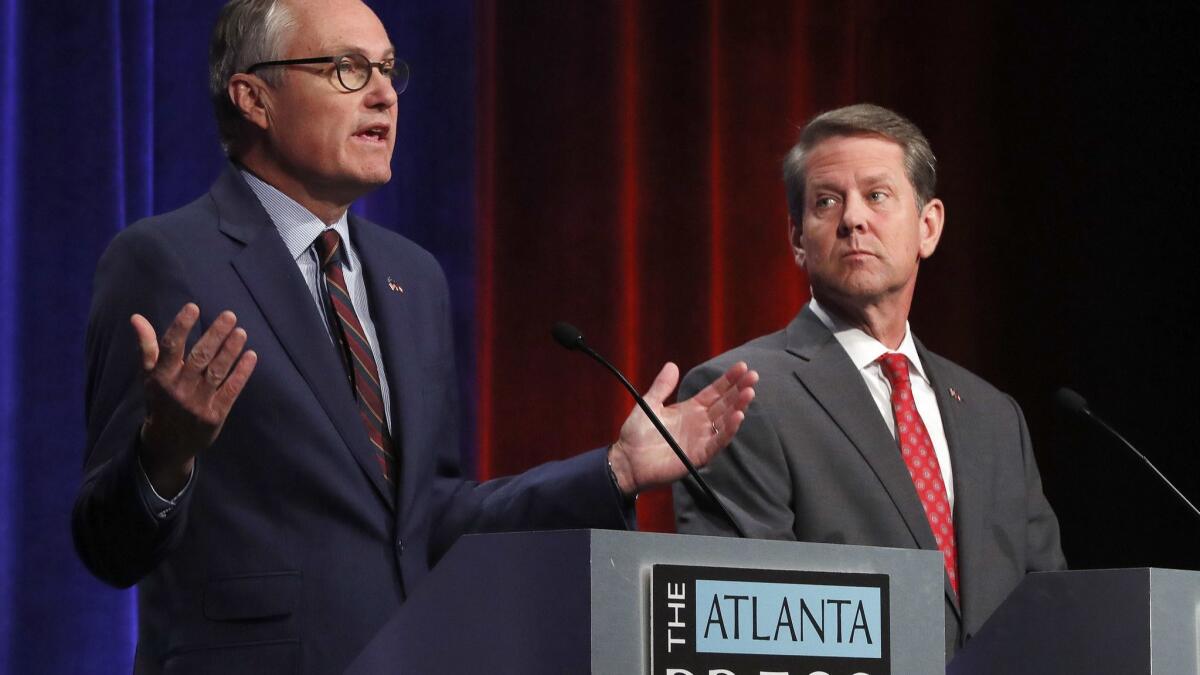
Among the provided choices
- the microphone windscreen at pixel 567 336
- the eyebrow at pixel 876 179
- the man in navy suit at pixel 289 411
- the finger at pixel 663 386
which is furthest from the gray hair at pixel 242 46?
the eyebrow at pixel 876 179

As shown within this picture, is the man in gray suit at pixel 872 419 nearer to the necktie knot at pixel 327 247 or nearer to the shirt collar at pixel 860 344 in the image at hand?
the shirt collar at pixel 860 344

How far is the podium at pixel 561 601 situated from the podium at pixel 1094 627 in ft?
1.05

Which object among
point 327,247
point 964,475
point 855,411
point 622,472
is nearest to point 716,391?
point 622,472

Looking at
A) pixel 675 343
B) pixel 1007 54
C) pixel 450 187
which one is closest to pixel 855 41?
pixel 1007 54

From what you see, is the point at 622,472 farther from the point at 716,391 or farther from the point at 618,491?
the point at 716,391

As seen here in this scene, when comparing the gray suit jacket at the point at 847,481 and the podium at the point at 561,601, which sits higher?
the gray suit jacket at the point at 847,481

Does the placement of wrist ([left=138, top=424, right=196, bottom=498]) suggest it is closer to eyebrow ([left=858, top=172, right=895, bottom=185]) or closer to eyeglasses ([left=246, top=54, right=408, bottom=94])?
eyeglasses ([left=246, top=54, right=408, bottom=94])

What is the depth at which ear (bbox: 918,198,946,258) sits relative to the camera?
3.02 metres

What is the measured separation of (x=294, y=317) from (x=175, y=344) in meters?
0.42

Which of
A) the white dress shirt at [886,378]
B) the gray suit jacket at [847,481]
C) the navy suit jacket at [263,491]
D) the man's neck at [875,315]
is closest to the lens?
the navy suit jacket at [263,491]

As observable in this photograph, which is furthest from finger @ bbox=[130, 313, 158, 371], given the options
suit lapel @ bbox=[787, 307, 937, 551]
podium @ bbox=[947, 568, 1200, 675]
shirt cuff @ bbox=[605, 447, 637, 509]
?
suit lapel @ bbox=[787, 307, 937, 551]

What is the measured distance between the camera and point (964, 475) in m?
2.69

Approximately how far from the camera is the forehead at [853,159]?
2936 millimetres

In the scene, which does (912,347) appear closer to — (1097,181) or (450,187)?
(450,187)
